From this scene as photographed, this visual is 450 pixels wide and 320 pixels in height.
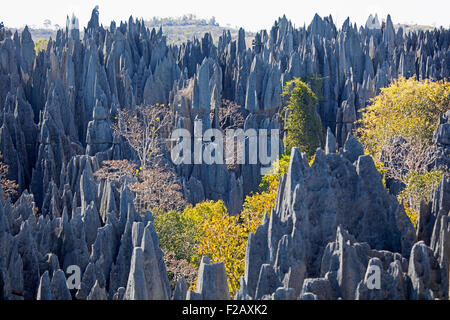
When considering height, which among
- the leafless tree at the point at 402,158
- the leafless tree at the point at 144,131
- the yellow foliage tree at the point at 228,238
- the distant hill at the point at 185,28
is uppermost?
the distant hill at the point at 185,28

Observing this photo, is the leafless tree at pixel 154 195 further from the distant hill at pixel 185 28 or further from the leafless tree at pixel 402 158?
the distant hill at pixel 185 28

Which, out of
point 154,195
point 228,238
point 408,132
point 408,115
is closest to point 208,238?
point 228,238

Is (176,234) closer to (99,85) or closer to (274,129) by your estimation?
(274,129)

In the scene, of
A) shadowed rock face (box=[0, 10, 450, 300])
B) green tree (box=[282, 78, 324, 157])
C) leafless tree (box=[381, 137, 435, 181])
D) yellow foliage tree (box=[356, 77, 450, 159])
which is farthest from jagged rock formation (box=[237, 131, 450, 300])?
green tree (box=[282, 78, 324, 157])

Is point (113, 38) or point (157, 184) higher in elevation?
point (113, 38)

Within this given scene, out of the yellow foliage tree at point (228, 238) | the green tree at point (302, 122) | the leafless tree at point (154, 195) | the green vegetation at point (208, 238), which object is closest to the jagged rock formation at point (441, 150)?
the yellow foliage tree at point (228, 238)

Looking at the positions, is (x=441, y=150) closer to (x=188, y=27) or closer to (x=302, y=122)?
(x=302, y=122)
